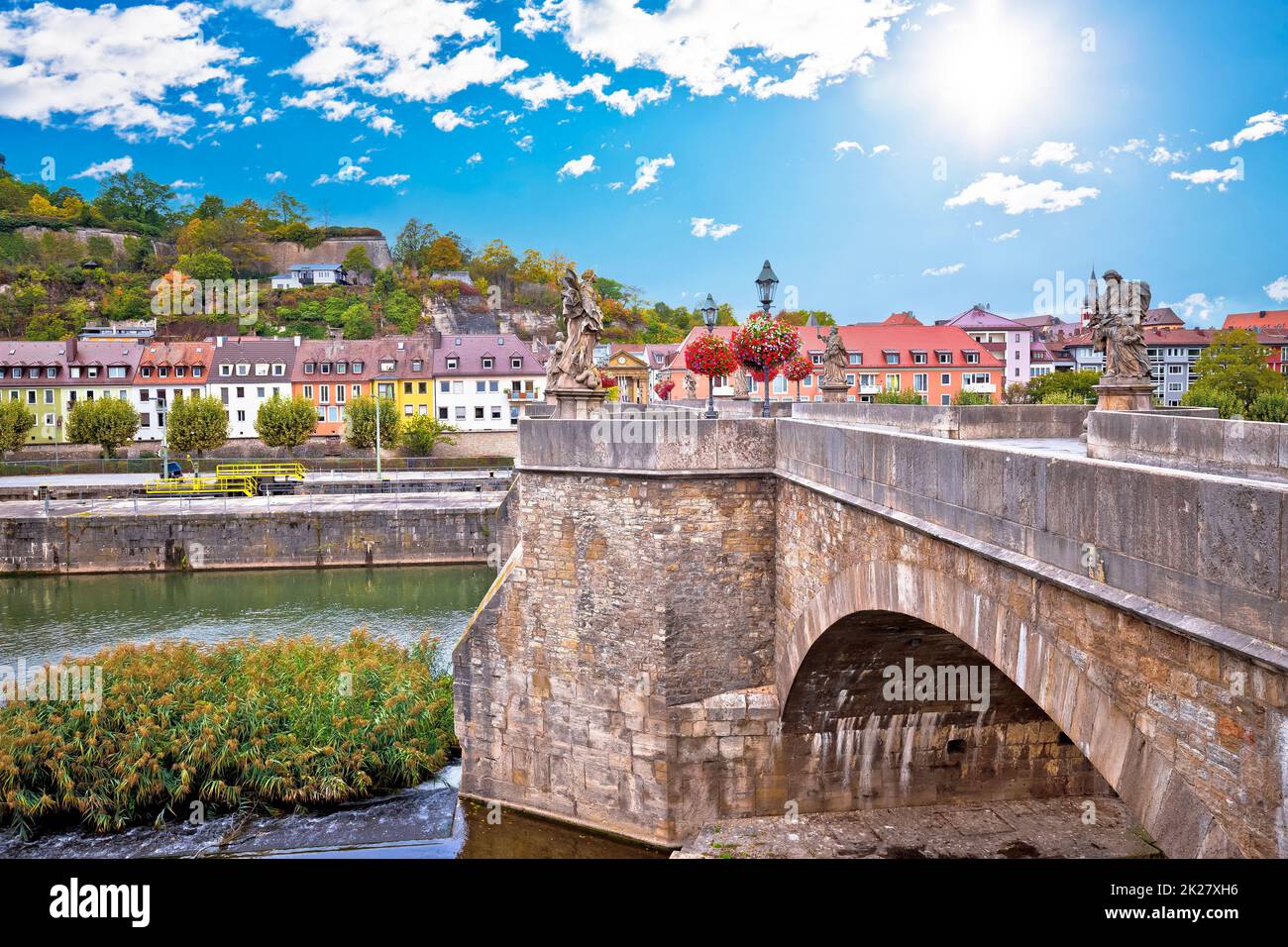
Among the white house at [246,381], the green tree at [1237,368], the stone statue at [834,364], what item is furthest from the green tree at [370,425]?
the green tree at [1237,368]

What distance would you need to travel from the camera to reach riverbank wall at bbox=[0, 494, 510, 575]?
123 ft

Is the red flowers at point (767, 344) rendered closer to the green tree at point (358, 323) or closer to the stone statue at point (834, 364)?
the stone statue at point (834, 364)

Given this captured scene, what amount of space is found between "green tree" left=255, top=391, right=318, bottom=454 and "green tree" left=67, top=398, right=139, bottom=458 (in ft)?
26.1

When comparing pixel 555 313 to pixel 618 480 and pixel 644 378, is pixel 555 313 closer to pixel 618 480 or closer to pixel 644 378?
pixel 644 378

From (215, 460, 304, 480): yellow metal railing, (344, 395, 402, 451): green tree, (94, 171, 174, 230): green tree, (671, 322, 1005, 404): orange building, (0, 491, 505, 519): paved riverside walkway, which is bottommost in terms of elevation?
(0, 491, 505, 519): paved riverside walkway

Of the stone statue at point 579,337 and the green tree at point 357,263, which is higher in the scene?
the green tree at point 357,263

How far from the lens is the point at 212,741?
51.8 ft

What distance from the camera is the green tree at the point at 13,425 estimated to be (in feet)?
185

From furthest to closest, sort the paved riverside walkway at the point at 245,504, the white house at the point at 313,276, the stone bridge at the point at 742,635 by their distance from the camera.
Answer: the white house at the point at 313,276 → the paved riverside walkway at the point at 245,504 → the stone bridge at the point at 742,635

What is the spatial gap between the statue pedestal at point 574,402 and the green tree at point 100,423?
50835mm

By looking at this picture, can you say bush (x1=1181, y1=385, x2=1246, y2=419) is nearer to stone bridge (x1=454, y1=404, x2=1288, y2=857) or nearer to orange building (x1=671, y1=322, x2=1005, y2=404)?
stone bridge (x1=454, y1=404, x2=1288, y2=857)

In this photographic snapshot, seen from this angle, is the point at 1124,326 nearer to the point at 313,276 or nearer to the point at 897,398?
the point at 897,398

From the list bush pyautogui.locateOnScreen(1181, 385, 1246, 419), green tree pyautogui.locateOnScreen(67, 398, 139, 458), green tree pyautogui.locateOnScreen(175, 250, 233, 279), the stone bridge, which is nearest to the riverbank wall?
green tree pyautogui.locateOnScreen(67, 398, 139, 458)

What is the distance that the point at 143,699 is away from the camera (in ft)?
55.6
